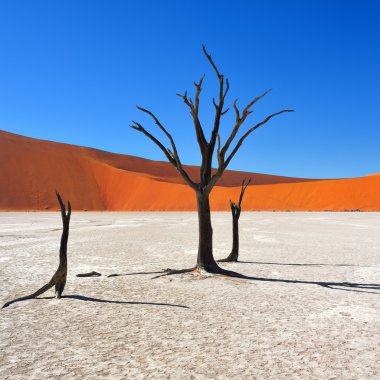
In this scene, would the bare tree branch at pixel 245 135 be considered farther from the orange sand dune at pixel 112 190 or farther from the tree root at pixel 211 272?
the orange sand dune at pixel 112 190

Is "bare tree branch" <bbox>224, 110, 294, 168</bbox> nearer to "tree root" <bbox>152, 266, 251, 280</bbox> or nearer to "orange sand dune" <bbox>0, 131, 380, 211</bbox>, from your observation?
"tree root" <bbox>152, 266, 251, 280</bbox>

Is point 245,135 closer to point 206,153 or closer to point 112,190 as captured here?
point 206,153

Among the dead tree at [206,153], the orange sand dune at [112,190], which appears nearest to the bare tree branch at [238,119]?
the dead tree at [206,153]

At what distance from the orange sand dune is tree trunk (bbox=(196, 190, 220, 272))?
150 feet

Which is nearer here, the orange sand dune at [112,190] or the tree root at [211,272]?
the tree root at [211,272]

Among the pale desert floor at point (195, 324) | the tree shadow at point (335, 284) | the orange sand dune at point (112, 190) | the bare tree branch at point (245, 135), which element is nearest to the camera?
the pale desert floor at point (195, 324)

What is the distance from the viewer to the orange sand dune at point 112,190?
54.0 metres

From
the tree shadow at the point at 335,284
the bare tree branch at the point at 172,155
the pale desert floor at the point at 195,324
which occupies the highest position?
the bare tree branch at the point at 172,155

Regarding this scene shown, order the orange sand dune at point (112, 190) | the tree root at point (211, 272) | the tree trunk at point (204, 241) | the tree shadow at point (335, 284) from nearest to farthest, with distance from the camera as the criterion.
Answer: the tree shadow at point (335, 284), the tree root at point (211, 272), the tree trunk at point (204, 241), the orange sand dune at point (112, 190)

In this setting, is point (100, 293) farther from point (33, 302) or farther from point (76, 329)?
point (76, 329)

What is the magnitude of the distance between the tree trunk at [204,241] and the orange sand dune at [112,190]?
45.7 meters

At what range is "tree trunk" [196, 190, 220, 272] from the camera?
28.0ft

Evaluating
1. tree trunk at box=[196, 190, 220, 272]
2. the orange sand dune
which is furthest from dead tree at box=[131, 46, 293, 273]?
the orange sand dune

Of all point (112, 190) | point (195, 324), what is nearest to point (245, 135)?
point (195, 324)
